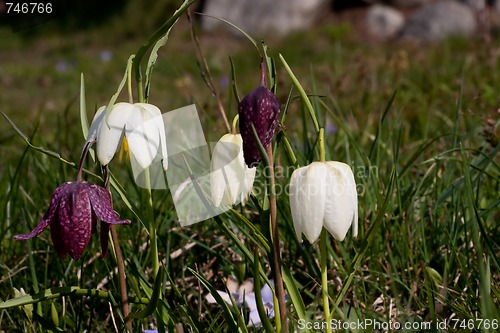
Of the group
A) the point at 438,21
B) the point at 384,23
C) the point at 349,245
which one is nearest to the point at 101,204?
the point at 349,245

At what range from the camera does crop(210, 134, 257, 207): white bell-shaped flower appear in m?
0.94

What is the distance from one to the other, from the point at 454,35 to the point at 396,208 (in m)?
4.30

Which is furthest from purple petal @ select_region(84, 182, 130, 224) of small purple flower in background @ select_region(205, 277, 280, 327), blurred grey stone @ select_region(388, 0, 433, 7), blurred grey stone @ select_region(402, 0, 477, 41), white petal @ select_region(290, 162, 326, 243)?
blurred grey stone @ select_region(388, 0, 433, 7)

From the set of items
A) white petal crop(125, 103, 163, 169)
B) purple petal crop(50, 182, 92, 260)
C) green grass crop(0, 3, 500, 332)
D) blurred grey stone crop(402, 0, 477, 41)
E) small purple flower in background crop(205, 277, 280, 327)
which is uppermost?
blurred grey stone crop(402, 0, 477, 41)

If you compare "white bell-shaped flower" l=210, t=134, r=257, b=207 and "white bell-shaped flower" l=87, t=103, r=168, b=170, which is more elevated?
"white bell-shaped flower" l=87, t=103, r=168, b=170

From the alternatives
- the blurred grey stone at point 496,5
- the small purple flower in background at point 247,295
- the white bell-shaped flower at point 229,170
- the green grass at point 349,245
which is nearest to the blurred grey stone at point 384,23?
the blurred grey stone at point 496,5

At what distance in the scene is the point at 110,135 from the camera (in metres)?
0.89

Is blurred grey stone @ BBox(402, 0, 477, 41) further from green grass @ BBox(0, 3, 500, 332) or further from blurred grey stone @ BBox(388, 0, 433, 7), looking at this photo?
green grass @ BBox(0, 3, 500, 332)

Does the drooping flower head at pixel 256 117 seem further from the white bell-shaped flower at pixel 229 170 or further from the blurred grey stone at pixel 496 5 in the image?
the blurred grey stone at pixel 496 5

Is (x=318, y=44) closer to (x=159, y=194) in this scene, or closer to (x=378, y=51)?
(x=378, y=51)

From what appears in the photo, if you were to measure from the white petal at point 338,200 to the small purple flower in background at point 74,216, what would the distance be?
10.4 inches

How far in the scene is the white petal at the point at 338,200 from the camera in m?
0.86

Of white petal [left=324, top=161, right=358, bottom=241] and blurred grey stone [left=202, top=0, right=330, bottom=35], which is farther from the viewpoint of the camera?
blurred grey stone [left=202, top=0, right=330, bottom=35]

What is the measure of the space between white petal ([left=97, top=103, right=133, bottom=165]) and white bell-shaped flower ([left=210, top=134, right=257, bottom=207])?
132 mm
